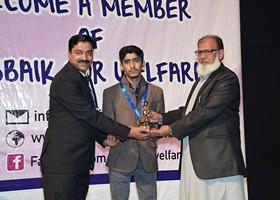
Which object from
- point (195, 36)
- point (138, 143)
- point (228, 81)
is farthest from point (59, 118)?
point (195, 36)

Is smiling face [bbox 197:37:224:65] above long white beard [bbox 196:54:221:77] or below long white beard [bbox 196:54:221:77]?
above

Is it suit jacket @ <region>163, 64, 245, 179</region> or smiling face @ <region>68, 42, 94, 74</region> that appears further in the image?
smiling face @ <region>68, 42, 94, 74</region>

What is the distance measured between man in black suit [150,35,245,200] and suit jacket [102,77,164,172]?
42cm

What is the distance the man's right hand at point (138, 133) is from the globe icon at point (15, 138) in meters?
1.39

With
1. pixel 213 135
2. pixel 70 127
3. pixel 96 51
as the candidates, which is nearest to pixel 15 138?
pixel 96 51

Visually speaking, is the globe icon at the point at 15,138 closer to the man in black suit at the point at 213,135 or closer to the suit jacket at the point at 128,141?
the suit jacket at the point at 128,141

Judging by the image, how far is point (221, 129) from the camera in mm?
3754

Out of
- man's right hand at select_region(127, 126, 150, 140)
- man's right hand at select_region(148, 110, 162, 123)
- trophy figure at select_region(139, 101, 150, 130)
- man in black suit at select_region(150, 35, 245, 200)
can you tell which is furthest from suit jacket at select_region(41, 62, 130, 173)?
man in black suit at select_region(150, 35, 245, 200)

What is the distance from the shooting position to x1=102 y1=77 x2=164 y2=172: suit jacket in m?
4.18

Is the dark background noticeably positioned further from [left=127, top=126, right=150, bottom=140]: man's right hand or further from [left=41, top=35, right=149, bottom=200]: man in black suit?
[left=41, top=35, right=149, bottom=200]: man in black suit

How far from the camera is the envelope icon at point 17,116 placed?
4820 millimetres

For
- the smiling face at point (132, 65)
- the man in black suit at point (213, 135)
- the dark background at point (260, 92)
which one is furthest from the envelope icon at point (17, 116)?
the dark background at point (260, 92)

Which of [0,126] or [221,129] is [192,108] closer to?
[221,129]

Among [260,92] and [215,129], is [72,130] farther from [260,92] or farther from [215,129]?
[260,92]
